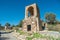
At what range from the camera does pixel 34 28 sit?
73.5ft

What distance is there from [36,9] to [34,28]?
3.97 m

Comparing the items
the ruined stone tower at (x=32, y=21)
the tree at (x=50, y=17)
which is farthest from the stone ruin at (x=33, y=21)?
the tree at (x=50, y=17)

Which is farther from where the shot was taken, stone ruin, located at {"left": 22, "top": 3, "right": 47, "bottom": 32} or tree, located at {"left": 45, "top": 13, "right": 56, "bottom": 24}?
tree, located at {"left": 45, "top": 13, "right": 56, "bottom": 24}

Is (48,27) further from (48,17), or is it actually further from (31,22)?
(48,17)

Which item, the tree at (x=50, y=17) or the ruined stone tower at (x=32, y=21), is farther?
the tree at (x=50, y=17)

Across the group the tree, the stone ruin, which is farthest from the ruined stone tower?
the tree

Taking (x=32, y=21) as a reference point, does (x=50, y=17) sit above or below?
above

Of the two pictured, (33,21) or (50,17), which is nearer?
(33,21)

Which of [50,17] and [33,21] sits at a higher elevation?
[50,17]

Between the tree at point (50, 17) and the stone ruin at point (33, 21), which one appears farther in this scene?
the tree at point (50, 17)

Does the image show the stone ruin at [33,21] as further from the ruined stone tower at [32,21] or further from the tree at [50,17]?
A: the tree at [50,17]

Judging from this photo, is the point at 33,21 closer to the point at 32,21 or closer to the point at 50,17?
the point at 32,21

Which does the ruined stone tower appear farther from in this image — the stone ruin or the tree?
the tree

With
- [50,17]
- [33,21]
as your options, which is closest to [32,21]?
[33,21]
